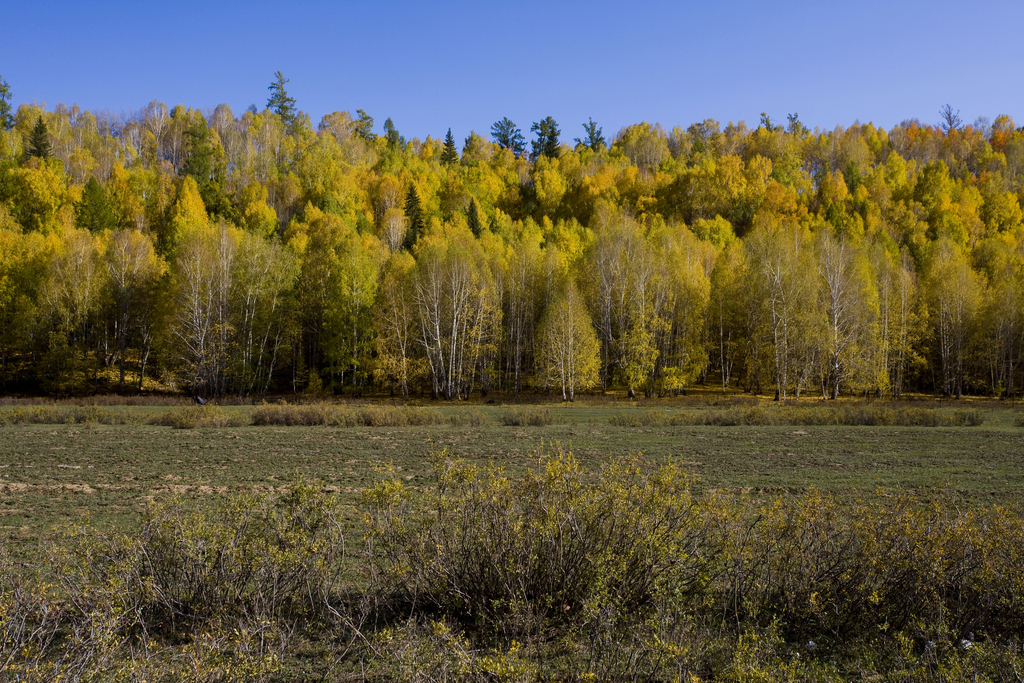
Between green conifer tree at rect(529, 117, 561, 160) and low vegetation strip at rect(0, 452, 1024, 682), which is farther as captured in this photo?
green conifer tree at rect(529, 117, 561, 160)

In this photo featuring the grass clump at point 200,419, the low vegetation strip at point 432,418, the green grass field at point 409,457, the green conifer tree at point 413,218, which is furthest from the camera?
the green conifer tree at point 413,218

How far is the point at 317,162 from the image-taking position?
9206 cm

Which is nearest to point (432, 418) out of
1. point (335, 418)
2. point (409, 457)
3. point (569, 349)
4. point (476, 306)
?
point (335, 418)

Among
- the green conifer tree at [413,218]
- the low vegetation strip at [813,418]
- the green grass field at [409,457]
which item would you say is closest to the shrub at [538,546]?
the green grass field at [409,457]

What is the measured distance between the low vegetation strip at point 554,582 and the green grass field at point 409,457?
1.72 metres

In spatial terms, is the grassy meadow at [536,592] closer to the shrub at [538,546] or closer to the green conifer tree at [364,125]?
the shrub at [538,546]

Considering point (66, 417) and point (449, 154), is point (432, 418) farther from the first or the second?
point (449, 154)

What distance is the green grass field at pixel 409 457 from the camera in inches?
471

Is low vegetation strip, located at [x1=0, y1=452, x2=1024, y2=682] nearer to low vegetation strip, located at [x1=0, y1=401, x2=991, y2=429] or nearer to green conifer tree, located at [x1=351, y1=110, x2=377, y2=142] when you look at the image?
low vegetation strip, located at [x1=0, y1=401, x2=991, y2=429]

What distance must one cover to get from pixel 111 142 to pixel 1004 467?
127 metres

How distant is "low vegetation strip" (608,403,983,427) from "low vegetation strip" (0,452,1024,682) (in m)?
21.7

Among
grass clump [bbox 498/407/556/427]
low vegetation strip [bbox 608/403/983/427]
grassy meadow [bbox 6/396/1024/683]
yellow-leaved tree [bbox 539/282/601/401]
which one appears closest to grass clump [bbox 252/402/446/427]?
grass clump [bbox 498/407/556/427]

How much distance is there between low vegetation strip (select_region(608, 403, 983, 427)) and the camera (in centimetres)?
2755

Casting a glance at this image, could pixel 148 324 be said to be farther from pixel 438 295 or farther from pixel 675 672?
pixel 675 672
